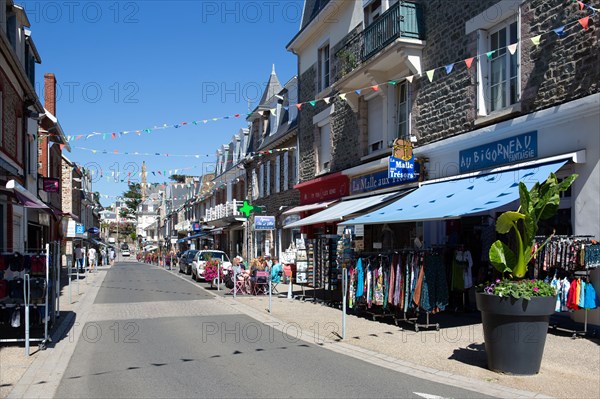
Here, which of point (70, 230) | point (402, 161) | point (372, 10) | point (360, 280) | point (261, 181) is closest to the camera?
point (360, 280)

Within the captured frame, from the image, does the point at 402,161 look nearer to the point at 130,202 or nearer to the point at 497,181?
the point at 497,181

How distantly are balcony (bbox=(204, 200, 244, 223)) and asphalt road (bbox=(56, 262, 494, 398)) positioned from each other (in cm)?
2253

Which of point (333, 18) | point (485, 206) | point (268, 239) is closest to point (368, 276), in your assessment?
point (485, 206)

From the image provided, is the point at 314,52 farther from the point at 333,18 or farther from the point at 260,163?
the point at 260,163

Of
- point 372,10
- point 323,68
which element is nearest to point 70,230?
point 323,68

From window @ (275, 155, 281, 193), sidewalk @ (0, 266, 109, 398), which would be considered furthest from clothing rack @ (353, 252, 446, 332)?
window @ (275, 155, 281, 193)

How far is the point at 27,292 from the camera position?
8.49 meters

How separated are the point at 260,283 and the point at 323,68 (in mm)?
8906

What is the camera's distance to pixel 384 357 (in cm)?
802

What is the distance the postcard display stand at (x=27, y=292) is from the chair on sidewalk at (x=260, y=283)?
27.3 feet

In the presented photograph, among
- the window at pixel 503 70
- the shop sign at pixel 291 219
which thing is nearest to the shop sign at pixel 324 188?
the shop sign at pixel 291 219

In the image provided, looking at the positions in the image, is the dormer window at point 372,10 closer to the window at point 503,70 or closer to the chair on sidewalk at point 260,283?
the window at point 503,70

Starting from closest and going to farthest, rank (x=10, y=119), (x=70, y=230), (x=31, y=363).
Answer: (x=31, y=363)
(x=10, y=119)
(x=70, y=230)

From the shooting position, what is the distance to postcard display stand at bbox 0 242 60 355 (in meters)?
8.55
